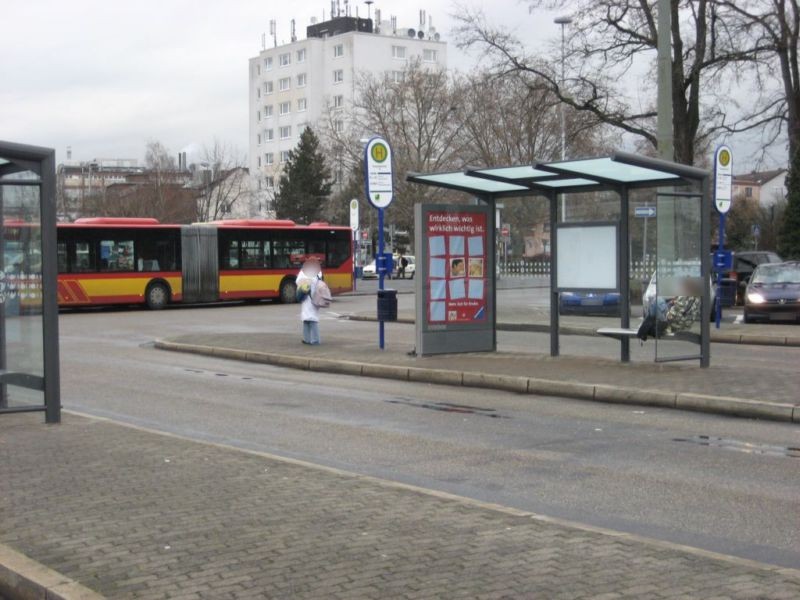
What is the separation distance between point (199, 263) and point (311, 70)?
242 ft

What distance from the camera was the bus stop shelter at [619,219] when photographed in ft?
44.7

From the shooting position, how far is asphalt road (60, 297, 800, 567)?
6.60 metres

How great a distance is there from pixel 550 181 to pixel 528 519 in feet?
31.6

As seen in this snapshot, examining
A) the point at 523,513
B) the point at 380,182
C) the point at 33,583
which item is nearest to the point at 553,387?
the point at 380,182

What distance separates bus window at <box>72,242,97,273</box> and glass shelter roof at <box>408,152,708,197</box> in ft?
64.7

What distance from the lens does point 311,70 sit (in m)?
105

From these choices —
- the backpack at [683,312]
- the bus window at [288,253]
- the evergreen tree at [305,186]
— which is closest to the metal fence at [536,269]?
the backpack at [683,312]

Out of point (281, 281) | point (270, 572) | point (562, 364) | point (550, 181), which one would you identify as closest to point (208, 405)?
point (562, 364)

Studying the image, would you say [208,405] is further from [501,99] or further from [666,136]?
[501,99]

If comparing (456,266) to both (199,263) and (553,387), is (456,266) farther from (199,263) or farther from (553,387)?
(199,263)

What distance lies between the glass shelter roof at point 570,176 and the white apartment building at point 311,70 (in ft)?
275

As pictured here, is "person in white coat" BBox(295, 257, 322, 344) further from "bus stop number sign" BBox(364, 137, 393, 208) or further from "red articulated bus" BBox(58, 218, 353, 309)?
"red articulated bus" BBox(58, 218, 353, 309)

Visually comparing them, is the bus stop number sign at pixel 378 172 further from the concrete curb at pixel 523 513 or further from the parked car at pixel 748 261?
the parked car at pixel 748 261

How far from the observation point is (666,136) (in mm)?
17953
